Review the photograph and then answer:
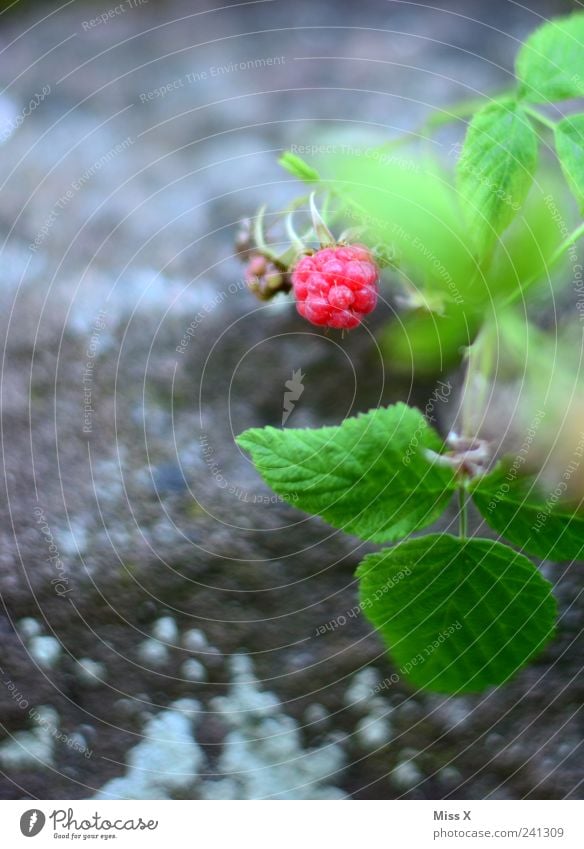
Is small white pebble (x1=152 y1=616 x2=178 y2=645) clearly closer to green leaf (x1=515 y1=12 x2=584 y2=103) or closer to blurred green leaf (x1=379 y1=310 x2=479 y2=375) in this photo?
blurred green leaf (x1=379 y1=310 x2=479 y2=375)

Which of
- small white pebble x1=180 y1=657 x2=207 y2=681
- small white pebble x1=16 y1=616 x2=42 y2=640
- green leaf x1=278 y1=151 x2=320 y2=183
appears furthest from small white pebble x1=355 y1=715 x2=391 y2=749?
green leaf x1=278 y1=151 x2=320 y2=183

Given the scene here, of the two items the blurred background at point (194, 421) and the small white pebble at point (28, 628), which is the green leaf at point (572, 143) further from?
the small white pebble at point (28, 628)

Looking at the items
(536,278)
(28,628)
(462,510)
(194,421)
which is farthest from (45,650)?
(536,278)

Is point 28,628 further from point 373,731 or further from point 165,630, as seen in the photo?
point 373,731

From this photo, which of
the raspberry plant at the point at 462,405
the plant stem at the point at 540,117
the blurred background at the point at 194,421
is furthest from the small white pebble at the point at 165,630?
the plant stem at the point at 540,117


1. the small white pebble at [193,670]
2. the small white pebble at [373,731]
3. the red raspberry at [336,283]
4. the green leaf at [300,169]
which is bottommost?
the small white pebble at [373,731]
